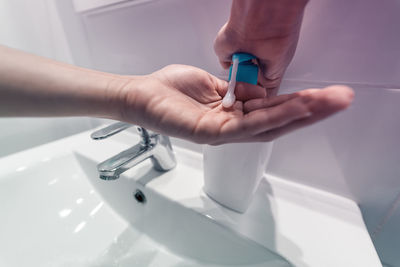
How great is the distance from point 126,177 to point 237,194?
22 cm

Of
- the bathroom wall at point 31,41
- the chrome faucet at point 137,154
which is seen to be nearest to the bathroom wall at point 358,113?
the chrome faucet at point 137,154

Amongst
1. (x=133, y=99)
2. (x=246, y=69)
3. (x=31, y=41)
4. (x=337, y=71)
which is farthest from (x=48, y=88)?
(x=31, y=41)

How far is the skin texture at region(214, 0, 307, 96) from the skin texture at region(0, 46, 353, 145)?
39mm

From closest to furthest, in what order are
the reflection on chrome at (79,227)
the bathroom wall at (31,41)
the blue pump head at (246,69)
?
the blue pump head at (246,69)
the reflection on chrome at (79,227)
the bathroom wall at (31,41)

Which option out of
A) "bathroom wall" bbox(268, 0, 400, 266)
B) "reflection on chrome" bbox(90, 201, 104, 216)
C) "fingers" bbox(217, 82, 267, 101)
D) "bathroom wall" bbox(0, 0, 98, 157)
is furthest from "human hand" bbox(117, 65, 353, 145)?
"bathroom wall" bbox(0, 0, 98, 157)

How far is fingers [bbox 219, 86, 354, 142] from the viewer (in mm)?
130

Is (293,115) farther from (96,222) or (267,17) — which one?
(96,222)

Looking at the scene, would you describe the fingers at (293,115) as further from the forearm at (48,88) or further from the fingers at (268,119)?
the forearm at (48,88)

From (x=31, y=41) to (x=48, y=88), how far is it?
18.8 inches

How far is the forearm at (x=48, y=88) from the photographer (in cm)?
22

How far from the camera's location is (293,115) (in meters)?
0.14

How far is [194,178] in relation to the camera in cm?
38

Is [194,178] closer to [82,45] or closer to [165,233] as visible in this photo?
[165,233]

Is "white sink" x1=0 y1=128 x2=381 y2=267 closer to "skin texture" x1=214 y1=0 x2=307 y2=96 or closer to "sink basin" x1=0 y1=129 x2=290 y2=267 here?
"sink basin" x1=0 y1=129 x2=290 y2=267
